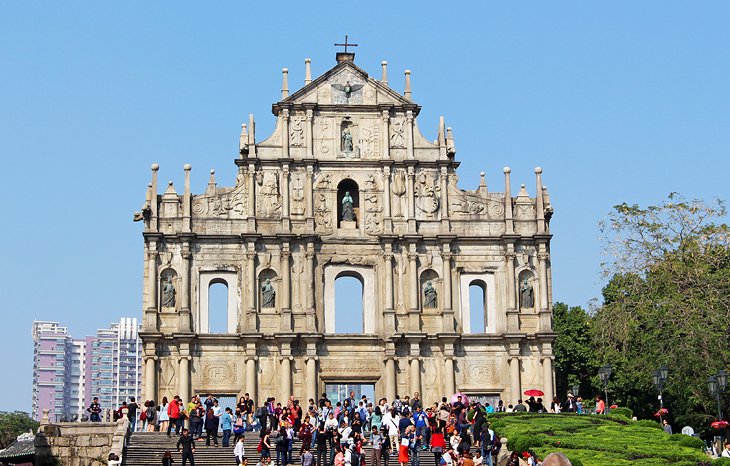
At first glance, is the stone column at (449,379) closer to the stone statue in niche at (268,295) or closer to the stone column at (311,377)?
the stone column at (311,377)

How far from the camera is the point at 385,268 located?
5116 cm

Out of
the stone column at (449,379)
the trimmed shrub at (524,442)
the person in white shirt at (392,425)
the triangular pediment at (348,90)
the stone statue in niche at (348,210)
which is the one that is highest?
the triangular pediment at (348,90)

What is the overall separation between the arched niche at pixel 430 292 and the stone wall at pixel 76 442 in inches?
615

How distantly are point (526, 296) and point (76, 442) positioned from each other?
20372 millimetres

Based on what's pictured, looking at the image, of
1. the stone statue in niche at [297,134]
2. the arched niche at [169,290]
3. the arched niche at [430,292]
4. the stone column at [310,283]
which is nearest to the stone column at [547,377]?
the arched niche at [430,292]

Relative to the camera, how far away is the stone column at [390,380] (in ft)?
164

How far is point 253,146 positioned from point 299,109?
2597 mm

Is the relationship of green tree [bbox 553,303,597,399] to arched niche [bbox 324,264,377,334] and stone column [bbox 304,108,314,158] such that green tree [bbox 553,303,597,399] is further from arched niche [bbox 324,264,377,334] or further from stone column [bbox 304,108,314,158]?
stone column [bbox 304,108,314,158]

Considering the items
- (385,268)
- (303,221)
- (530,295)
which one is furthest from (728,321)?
(303,221)

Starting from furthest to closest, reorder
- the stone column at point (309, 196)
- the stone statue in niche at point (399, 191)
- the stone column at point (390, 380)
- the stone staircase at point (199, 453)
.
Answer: the stone statue in niche at point (399, 191)
the stone column at point (309, 196)
the stone column at point (390, 380)
the stone staircase at point (199, 453)

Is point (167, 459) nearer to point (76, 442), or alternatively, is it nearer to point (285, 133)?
point (76, 442)

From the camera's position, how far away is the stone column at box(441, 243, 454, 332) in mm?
50700

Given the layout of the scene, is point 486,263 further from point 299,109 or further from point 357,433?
point 357,433

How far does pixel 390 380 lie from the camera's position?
4988 centimetres
